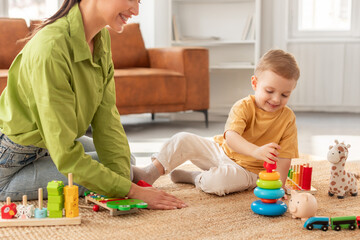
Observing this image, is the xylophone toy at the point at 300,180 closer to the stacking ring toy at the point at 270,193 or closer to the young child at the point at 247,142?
the young child at the point at 247,142

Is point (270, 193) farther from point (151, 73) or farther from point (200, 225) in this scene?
point (151, 73)

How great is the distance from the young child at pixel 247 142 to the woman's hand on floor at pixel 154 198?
0.72 feet

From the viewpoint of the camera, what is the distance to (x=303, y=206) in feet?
5.20

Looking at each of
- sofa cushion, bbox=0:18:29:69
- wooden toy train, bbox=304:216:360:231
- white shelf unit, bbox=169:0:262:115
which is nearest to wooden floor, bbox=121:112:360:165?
white shelf unit, bbox=169:0:262:115

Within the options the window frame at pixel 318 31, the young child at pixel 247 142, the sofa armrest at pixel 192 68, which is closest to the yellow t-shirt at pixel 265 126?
the young child at pixel 247 142

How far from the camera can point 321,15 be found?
15.6 ft

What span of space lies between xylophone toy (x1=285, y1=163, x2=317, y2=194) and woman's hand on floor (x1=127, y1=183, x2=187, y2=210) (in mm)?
462

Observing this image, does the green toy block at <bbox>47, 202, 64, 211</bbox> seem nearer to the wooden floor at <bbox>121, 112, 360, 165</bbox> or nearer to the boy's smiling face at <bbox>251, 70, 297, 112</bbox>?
the boy's smiling face at <bbox>251, 70, 297, 112</bbox>

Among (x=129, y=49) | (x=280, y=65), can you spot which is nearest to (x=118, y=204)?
(x=280, y=65)

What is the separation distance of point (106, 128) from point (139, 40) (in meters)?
2.45

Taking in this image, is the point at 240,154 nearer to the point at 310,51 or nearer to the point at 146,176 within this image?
the point at 146,176

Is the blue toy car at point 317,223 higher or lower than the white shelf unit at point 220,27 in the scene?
lower

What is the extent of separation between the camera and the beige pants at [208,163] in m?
1.90

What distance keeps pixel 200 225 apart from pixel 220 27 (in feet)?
10.9
